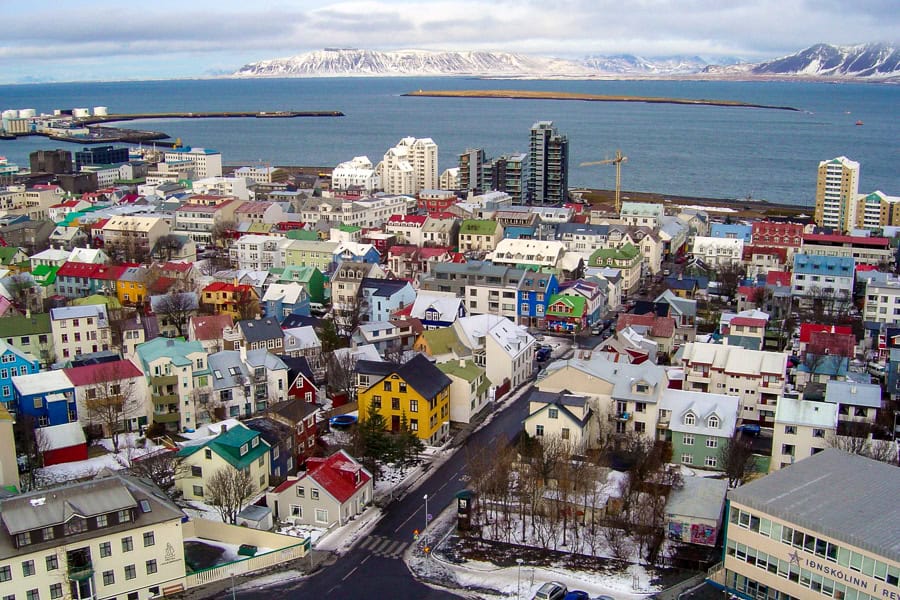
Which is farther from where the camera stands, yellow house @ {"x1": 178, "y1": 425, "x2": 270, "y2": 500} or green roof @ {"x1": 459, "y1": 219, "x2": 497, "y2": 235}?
green roof @ {"x1": 459, "y1": 219, "x2": 497, "y2": 235}

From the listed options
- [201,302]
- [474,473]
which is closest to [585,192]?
[201,302]

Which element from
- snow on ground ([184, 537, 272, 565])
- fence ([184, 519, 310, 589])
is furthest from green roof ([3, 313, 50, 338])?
snow on ground ([184, 537, 272, 565])

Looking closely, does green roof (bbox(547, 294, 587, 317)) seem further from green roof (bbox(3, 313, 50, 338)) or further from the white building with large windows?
green roof (bbox(3, 313, 50, 338))

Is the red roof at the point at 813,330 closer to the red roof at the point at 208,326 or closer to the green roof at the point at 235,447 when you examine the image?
the green roof at the point at 235,447

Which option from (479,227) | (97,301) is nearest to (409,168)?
(479,227)

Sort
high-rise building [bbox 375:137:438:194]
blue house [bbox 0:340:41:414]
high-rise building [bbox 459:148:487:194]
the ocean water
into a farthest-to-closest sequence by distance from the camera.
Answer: the ocean water
high-rise building [bbox 375:137:438:194]
high-rise building [bbox 459:148:487:194]
blue house [bbox 0:340:41:414]

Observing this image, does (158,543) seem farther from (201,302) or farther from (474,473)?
(201,302)

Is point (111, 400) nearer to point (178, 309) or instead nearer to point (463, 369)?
point (463, 369)

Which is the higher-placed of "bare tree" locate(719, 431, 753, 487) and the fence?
"bare tree" locate(719, 431, 753, 487)
